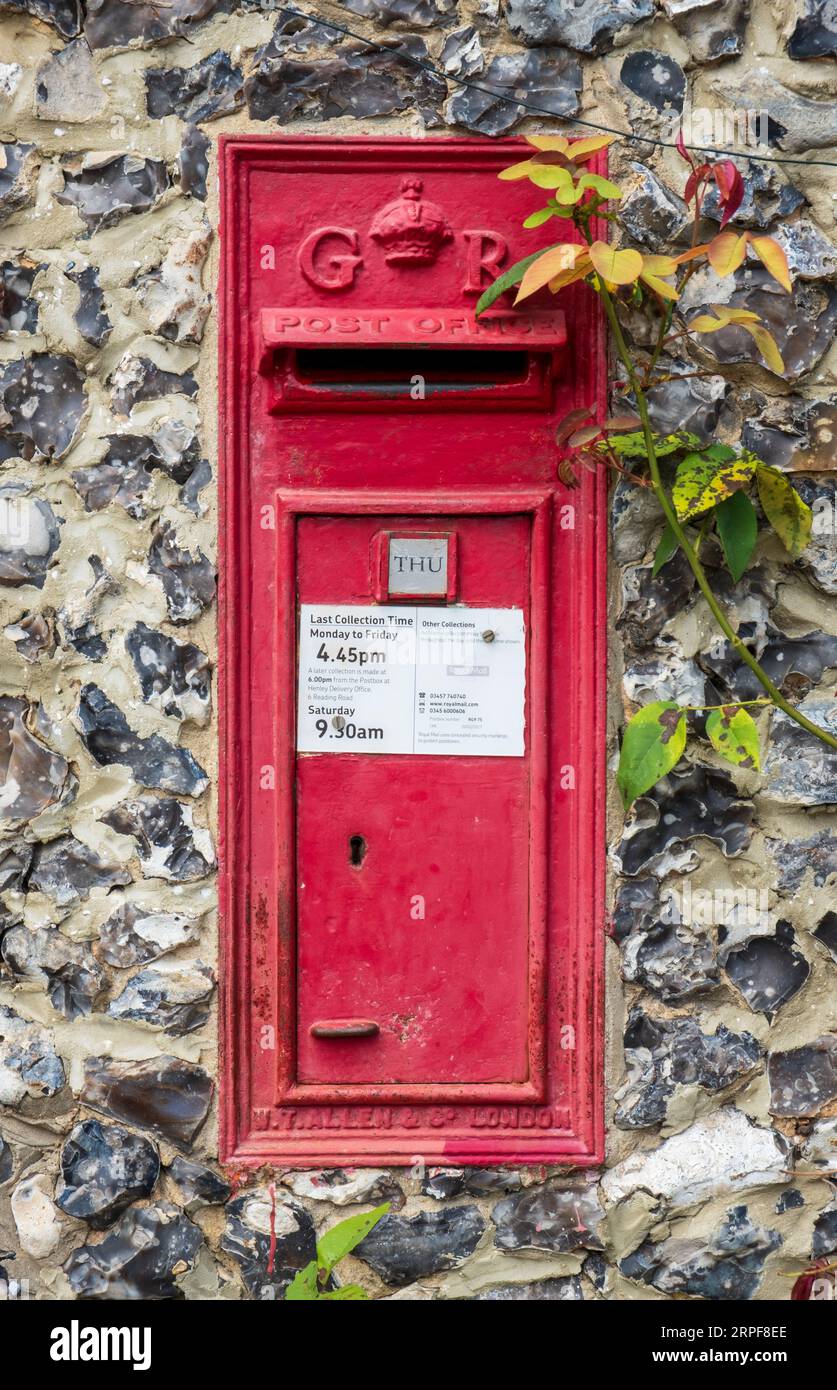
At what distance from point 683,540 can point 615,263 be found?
1.54ft

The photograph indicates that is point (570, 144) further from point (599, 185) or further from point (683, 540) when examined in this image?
point (683, 540)

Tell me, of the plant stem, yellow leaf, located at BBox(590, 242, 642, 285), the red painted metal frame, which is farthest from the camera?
the red painted metal frame

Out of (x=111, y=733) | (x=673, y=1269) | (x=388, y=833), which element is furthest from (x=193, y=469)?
(x=673, y=1269)

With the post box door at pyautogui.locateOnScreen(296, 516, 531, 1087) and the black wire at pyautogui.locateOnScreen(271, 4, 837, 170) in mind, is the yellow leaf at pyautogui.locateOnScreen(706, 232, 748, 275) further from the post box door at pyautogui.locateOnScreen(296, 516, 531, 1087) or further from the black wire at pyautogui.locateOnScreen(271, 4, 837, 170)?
the post box door at pyautogui.locateOnScreen(296, 516, 531, 1087)

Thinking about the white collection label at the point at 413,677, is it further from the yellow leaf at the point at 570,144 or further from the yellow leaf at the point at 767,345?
the yellow leaf at the point at 570,144

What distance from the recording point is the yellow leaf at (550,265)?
5.81ft

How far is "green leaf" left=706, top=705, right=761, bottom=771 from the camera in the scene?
191cm

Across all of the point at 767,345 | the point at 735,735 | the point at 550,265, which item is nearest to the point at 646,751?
the point at 735,735

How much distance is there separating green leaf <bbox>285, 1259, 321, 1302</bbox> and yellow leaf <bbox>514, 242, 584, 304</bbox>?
166 cm

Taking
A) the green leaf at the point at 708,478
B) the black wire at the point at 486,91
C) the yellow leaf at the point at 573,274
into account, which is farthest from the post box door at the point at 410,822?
the black wire at the point at 486,91

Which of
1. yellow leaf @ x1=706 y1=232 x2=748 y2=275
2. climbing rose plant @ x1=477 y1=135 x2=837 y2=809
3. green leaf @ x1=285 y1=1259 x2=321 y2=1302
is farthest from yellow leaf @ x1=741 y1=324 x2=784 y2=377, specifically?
green leaf @ x1=285 y1=1259 x2=321 y2=1302

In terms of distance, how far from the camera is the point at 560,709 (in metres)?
2.06

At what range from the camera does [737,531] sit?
6.49ft

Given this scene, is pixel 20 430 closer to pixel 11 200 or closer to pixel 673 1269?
pixel 11 200
